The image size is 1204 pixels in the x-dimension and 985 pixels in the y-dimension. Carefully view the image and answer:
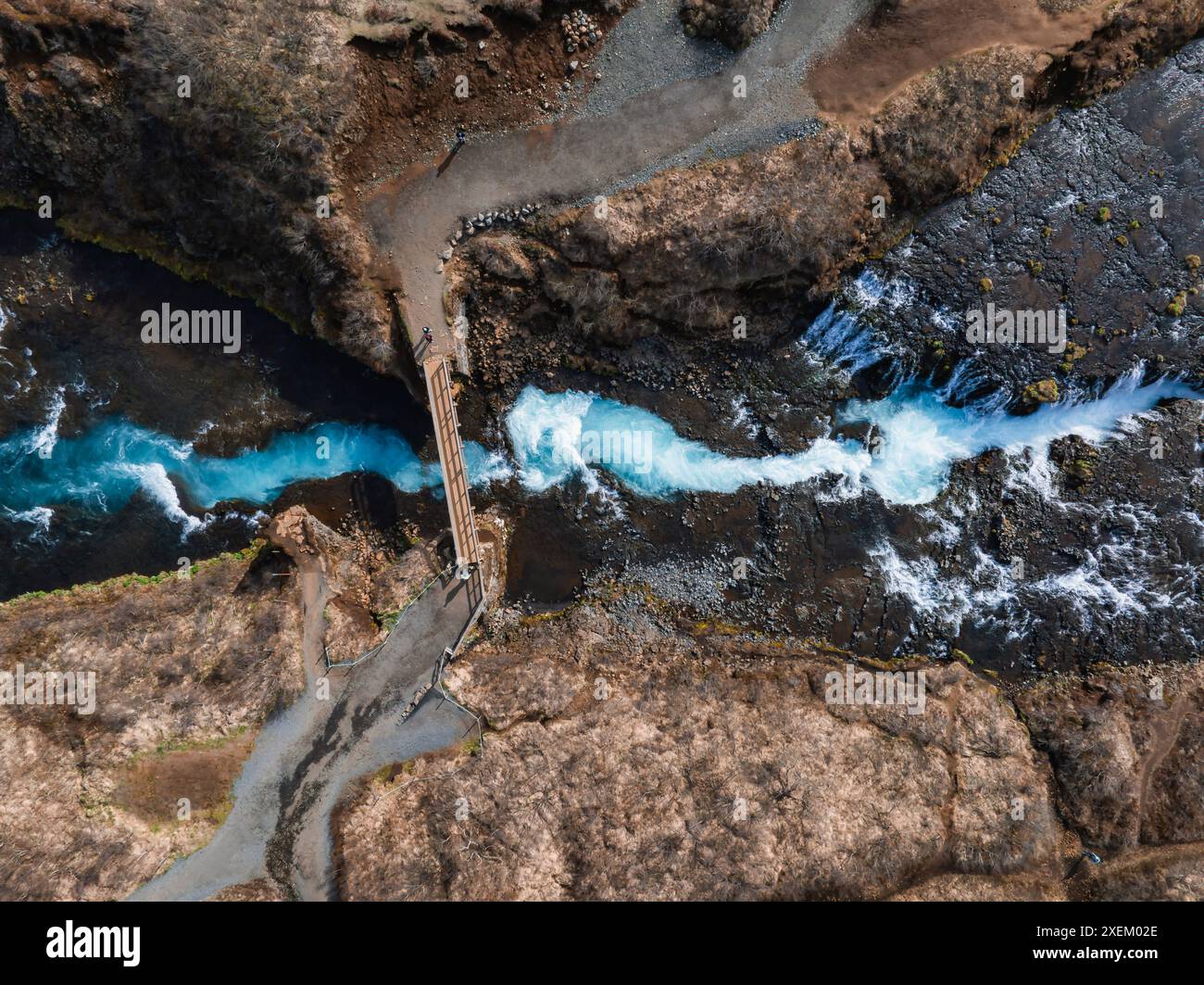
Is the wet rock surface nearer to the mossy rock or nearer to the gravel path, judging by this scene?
the mossy rock

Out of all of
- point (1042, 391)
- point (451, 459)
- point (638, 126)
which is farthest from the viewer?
point (1042, 391)

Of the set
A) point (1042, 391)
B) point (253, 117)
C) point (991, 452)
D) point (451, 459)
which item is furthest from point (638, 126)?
point (991, 452)

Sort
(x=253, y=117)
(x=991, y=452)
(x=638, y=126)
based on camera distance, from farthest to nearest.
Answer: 1. (x=991, y=452)
2. (x=638, y=126)
3. (x=253, y=117)

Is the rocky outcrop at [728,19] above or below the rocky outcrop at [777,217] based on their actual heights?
above

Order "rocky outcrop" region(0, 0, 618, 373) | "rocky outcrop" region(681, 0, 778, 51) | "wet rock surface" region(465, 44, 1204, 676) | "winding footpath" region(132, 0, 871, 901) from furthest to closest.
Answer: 1. "wet rock surface" region(465, 44, 1204, 676)
2. "winding footpath" region(132, 0, 871, 901)
3. "rocky outcrop" region(681, 0, 778, 51)
4. "rocky outcrop" region(0, 0, 618, 373)

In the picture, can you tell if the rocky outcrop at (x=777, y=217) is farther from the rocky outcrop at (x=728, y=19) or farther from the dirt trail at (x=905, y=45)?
the rocky outcrop at (x=728, y=19)

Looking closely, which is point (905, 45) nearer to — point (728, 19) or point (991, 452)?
point (728, 19)

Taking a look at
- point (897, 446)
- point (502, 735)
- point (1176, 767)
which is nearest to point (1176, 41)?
point (897, 446)

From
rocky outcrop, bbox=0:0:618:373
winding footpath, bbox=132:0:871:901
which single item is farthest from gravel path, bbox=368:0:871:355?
rocky outcrop, bbox=0:0:618:373

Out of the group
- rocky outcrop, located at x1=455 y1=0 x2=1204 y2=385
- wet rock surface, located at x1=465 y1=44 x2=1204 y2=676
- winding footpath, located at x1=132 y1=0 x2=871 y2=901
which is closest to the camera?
winding footpath, located at x1=132 y1=0 x2=871 y2=901

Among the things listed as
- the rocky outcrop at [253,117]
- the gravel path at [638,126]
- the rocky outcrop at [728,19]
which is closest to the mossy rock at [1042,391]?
the gravel path at [638,126]

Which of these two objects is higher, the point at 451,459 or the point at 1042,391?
the point at 1042,391

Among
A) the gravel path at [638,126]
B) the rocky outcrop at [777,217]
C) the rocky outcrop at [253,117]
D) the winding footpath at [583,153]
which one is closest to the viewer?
the rocky outcrop at [253,117]
